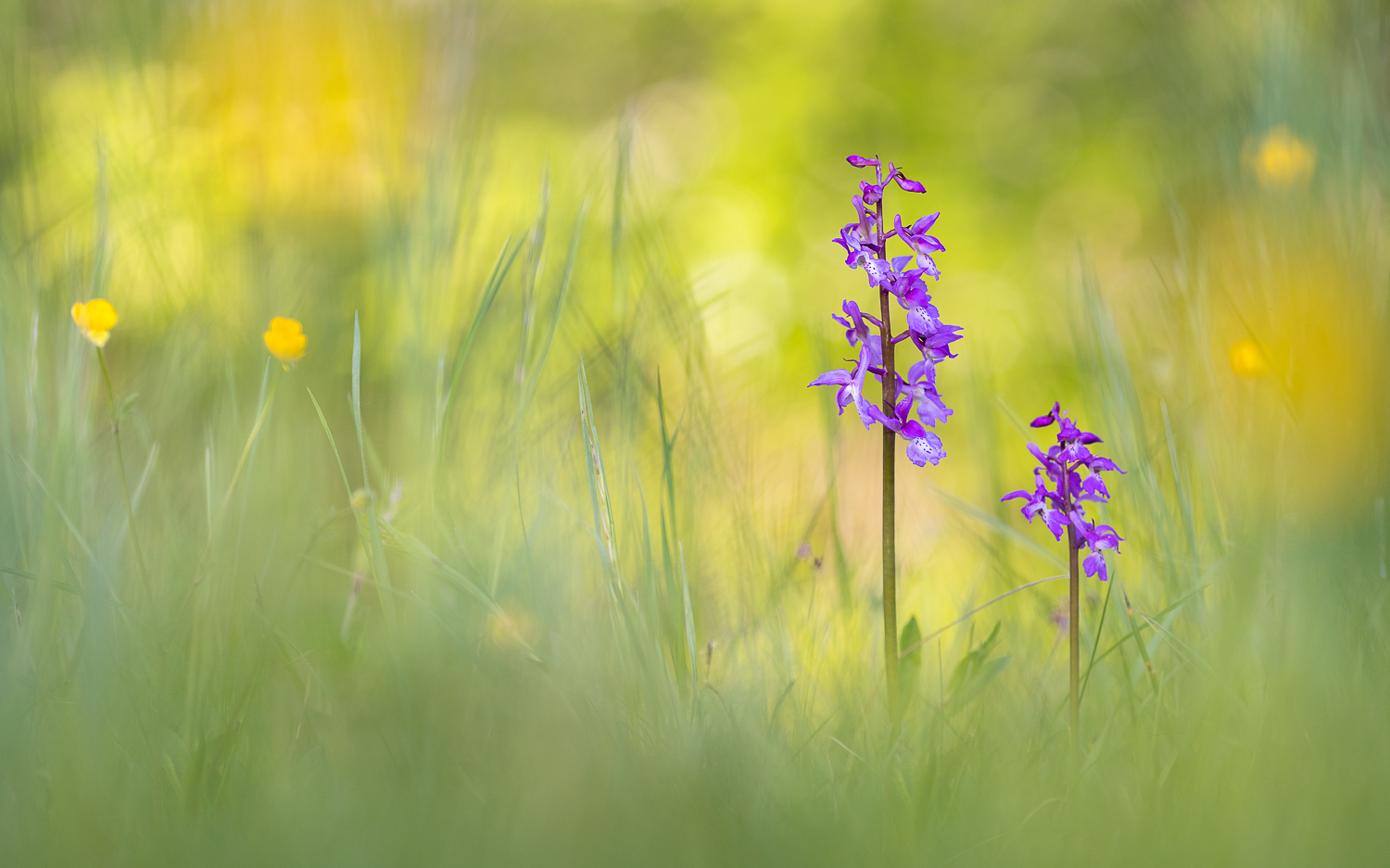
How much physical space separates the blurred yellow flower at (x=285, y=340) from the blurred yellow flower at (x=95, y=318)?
6.8 inches

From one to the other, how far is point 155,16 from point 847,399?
2.88 ft

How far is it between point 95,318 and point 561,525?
0.56 meters

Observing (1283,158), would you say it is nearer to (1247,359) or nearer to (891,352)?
(1247,359)

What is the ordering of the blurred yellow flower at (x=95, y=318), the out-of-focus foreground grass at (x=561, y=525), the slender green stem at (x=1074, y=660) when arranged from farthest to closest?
the blurred yellow flower at (x=95, y=318), the slender green stem at (x=1074, y=660), the out-of-focus foreground grass at (x=561, y=525)

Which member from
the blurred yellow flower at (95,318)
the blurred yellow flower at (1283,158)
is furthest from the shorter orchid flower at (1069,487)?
the blurred yellow flower at (95,318)

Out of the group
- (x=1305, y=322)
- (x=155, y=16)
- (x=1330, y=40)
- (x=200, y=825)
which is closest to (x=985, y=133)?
(x=1330, y=40)

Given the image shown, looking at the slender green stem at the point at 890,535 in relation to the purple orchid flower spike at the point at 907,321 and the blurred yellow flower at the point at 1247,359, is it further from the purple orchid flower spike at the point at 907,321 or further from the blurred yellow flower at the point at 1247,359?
the blurred yellow flower at the point at 1247,359

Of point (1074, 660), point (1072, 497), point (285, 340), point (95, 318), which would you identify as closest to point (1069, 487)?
point (1072, 497)

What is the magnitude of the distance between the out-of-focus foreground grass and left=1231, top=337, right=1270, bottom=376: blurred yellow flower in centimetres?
1

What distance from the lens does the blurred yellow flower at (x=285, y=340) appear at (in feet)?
3.51

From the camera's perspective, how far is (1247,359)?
1.21 metres

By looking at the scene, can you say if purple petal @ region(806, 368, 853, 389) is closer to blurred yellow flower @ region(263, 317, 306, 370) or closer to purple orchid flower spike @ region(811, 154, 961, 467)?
purple orchid flower spike @ region(811, 154, 961, 467)

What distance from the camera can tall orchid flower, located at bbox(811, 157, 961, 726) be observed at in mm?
822

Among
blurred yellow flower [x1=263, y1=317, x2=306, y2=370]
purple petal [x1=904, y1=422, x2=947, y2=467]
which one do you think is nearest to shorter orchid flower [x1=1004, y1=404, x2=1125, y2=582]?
purple petal [x1=904, y1=422, x2=947, y2=467]
